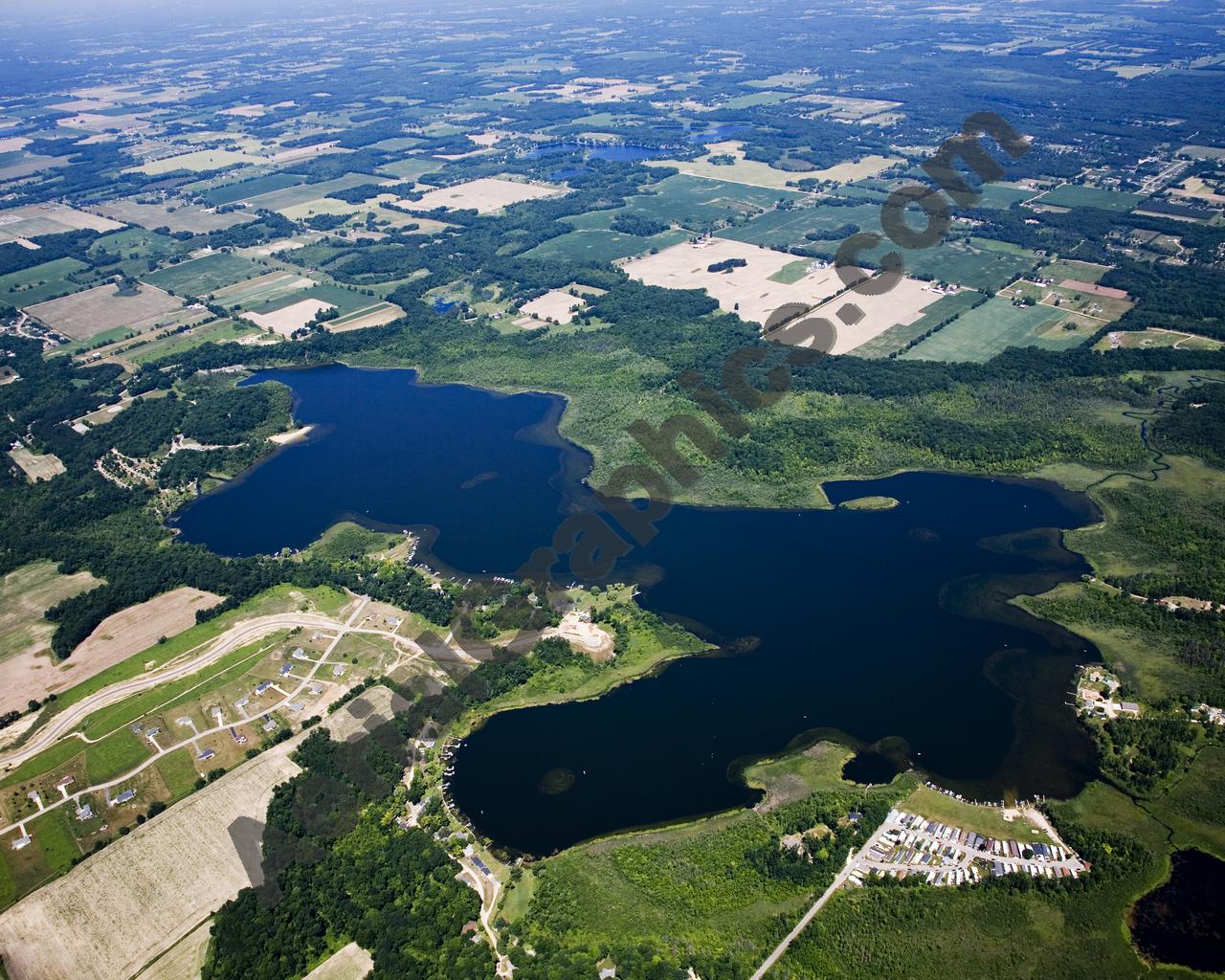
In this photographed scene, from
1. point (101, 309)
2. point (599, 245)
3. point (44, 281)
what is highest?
point (599, 245)

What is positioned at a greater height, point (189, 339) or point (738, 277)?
point (738, 277)

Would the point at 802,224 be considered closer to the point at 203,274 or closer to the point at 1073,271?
the point at 1073,271

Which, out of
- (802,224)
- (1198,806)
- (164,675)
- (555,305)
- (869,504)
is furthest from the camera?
(802,224)

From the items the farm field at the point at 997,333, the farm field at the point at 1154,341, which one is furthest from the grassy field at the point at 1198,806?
the farm field at the point at 1154,341

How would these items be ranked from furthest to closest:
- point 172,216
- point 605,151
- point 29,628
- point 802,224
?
1. point 605,151
2. point 172,216
3. point 802,224
4. point 29,628

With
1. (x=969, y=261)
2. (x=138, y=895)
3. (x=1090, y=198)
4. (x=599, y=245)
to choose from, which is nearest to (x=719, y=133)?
(x=599, y=245)

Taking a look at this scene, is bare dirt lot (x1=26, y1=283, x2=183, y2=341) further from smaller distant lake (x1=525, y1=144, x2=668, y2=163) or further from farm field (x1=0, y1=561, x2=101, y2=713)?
smaller distant lake (x1=525, y1=144, x2=668, y2=163)

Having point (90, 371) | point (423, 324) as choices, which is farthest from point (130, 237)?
point (423, 324)
